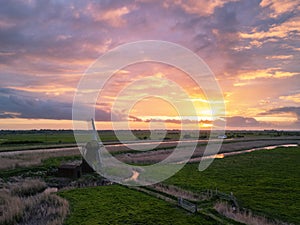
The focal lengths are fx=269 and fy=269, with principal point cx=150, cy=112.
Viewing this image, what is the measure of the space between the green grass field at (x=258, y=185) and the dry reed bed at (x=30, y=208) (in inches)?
514

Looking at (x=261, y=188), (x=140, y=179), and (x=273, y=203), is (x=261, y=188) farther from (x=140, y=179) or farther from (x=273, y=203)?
(x=140, y=179)

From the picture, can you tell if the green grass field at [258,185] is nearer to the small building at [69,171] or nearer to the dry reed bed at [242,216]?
the dry reed bed at [242,216]

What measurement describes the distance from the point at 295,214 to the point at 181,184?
1235 centimetres

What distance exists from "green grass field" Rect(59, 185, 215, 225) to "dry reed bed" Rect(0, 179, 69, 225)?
83 cm

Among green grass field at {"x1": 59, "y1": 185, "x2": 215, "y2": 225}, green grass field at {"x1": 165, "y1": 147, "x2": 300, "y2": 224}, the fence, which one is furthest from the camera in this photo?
green grass field at {"x1": 165, "y1": 147, "x2": 300, "y2": 224}

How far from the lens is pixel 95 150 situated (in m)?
38.8

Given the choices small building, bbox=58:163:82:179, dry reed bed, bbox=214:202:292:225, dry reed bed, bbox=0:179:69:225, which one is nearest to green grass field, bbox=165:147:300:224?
dry reed bed, bbox=214:202:292:225

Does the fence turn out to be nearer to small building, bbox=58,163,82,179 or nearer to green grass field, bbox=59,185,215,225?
green grass field, bbox=59,185,215,225

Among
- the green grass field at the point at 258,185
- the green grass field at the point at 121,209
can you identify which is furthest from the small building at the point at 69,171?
the green grass field at the point at 258,185

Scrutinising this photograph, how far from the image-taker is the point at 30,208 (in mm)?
20297

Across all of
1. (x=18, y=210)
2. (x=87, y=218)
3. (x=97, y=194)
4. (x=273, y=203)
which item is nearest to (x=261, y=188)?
(x=273, y=203)

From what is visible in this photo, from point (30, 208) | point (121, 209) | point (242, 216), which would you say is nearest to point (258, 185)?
point (242, 216)

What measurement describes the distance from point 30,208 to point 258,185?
22.1 meters

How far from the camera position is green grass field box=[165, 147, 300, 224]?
20312mm
